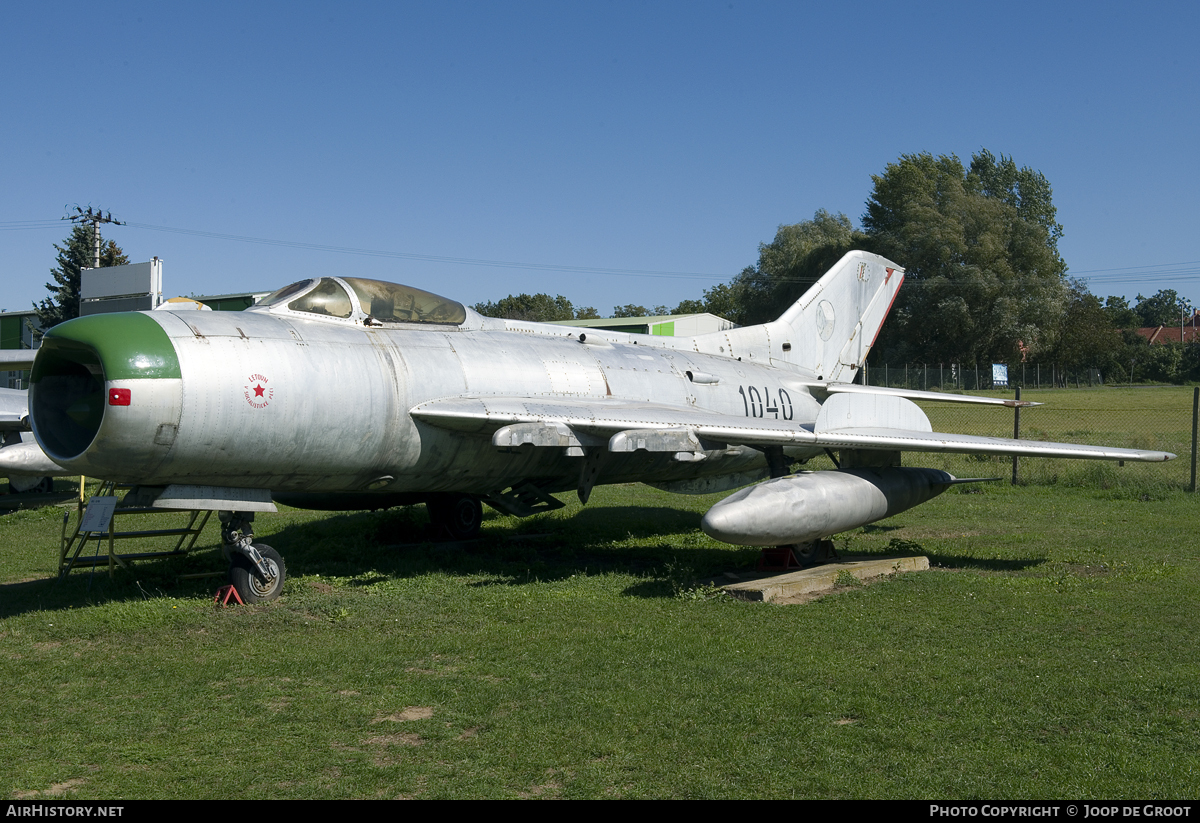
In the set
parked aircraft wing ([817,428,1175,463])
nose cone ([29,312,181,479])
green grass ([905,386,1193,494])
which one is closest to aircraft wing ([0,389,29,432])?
nose cone ([29,312,181,479])

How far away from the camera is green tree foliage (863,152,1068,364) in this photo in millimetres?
62438

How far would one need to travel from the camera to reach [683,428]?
10.2 m

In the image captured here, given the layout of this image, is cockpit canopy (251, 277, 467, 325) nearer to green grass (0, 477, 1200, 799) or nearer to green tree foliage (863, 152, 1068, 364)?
green grass (0, 477, 1200, 799)

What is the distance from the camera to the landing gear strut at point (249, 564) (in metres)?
9.07

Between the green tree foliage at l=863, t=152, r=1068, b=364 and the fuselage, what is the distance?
55.8 metres

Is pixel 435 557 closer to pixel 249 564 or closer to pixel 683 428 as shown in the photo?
pixel 249 564

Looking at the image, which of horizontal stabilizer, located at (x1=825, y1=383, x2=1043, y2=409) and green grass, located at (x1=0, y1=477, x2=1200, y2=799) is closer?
green grass, located at (x1=0, y1=477, x2=1200, y2=799)

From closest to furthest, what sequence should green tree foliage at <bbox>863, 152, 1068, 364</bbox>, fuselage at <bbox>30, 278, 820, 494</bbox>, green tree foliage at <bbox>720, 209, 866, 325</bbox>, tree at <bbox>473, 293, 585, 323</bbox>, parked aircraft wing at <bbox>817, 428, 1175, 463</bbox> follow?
fuselage at <bbox>30, 278, 820, 494</bbox> < parked aircraft wing at <bbox>817, 428, 1175, 463</bbox> < green tree foliage at <bbox>863, 152, 1068, 364</bbox> < green tree foliage at <bbox>720, 209, 866, 325</bbox> < tree at <bbox>473, 293, 585, 323</bbox>

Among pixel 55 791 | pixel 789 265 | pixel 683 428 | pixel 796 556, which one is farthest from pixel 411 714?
pixel 789 265

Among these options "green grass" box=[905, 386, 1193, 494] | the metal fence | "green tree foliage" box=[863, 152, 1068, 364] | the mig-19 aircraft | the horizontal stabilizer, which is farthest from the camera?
"green tree foliage" box=[863, 152, 1068, 364]

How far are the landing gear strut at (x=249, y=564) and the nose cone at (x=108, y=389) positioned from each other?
54.5 inches

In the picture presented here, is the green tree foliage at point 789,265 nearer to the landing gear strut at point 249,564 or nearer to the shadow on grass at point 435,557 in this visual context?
the shadow on grass at point 435,557
